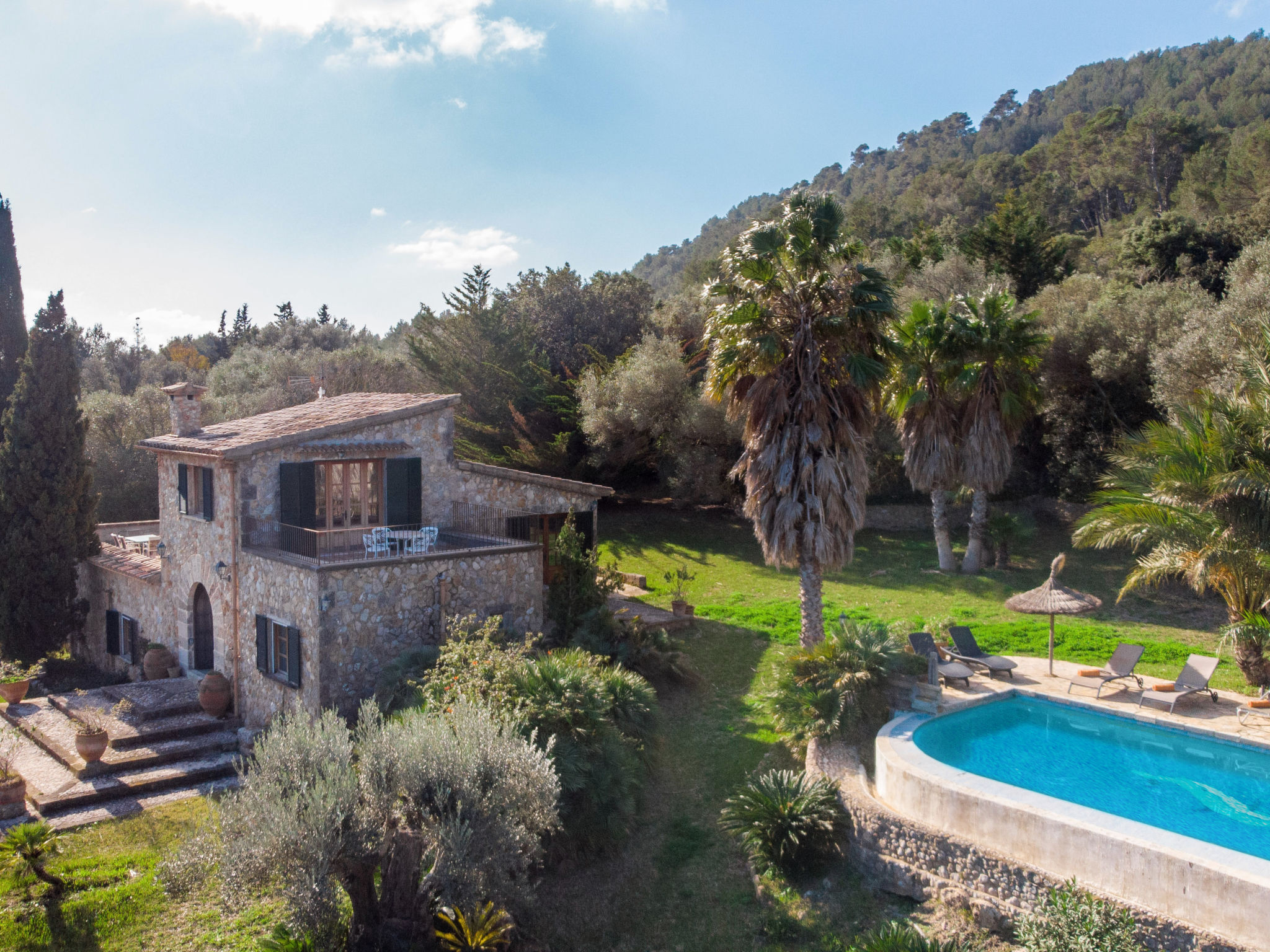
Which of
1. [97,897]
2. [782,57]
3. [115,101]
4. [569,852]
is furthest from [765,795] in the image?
[115,101]

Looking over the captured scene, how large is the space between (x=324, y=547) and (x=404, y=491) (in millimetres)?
2055

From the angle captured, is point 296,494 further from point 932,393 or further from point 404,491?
point 932,393

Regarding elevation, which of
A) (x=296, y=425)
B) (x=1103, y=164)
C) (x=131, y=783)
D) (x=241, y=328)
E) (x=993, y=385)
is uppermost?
(x=1103, y=164)

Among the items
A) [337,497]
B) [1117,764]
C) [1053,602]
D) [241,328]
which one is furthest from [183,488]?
[241,328]

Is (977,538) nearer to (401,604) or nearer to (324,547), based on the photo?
(401,604)

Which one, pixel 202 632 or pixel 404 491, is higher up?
pixel 404 491

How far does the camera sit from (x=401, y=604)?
14.8 metres

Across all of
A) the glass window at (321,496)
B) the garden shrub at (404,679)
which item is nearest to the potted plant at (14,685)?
the glass window at (321,496)

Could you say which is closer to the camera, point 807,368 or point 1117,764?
point 1117,764

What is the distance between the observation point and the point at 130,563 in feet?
67.1

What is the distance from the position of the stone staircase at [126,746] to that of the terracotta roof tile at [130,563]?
2.93 meters

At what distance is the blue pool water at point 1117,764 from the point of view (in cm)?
1025

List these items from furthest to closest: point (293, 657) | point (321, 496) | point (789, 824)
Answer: point (321, 496) < point (293, 657) < point (789, 824)

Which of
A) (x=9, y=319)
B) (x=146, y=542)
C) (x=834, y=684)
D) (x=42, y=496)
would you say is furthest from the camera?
(x=9, y=319)
